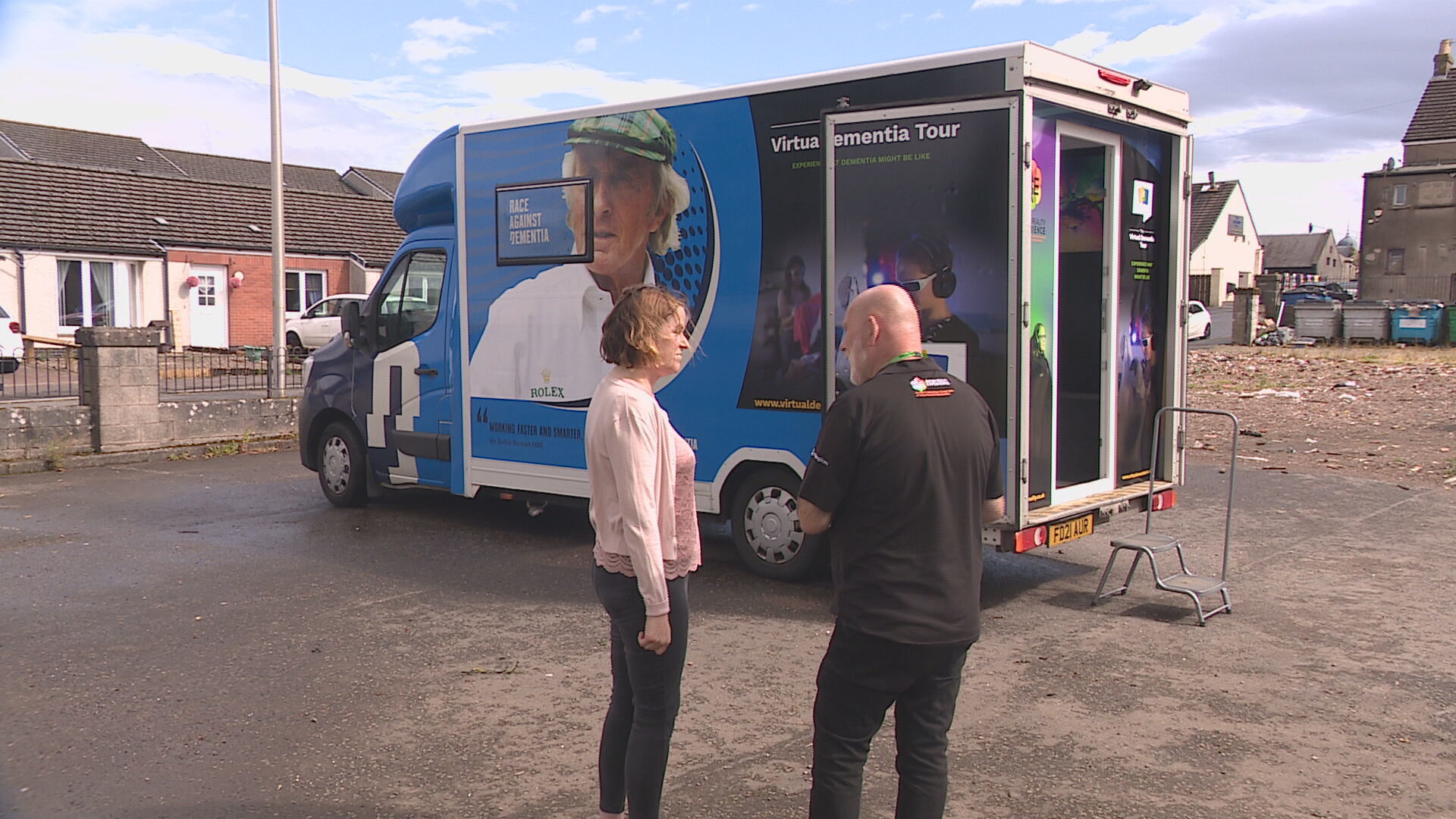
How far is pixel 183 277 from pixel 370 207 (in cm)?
821

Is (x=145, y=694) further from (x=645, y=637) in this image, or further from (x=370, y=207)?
(x=370, y=207)

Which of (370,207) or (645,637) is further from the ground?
(370,207)

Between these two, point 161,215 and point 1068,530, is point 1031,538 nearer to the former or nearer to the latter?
point 1068,530

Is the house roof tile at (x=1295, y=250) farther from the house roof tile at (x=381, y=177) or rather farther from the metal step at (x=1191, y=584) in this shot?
the metal step at (x=1191, y=584)

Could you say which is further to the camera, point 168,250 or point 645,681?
point 168,250

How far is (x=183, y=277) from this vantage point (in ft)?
105

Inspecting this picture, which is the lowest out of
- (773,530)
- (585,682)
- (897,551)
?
(585,682)

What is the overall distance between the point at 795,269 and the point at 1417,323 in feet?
102

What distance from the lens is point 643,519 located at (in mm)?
3359

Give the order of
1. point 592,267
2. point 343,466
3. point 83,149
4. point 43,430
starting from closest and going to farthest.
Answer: point 592,267 → point 343,466 → point 43,430 → point 83,149

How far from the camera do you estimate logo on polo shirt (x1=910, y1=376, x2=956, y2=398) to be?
3.13 meters

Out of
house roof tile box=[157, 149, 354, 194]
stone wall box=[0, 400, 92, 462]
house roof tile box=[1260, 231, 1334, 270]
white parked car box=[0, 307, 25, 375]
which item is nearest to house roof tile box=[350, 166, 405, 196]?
house roof tile box=[157, 149, 354, 194]

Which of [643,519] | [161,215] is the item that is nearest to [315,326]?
[161,215]

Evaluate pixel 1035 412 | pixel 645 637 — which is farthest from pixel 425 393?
pixel 645 637
